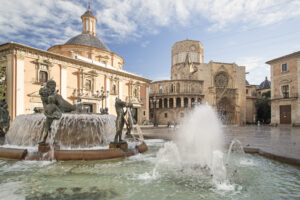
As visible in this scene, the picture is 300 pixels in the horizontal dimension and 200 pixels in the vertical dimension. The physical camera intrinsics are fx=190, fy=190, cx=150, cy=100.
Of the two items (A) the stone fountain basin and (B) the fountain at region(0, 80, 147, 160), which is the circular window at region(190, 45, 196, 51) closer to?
(B) the fountain at region(0, 80, 147, 160)

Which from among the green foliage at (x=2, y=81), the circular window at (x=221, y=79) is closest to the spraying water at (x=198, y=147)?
the green foliage at (x=2, y=81)

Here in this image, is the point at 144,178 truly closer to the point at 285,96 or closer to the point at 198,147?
the point at 198,147

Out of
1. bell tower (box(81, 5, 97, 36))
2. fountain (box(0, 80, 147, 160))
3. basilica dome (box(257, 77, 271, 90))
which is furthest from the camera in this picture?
basilica dome (box(257, 77, 271, 90))

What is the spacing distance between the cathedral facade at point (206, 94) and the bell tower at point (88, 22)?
18.1m

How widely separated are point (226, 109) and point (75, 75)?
3339 cm

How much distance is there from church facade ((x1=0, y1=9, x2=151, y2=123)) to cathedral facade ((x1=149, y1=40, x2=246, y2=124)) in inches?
390

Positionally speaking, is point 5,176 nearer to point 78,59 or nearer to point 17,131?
point 17,131

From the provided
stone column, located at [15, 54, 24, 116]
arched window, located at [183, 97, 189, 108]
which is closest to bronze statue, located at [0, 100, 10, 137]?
stone column, located at [15, 54, 24, 116]

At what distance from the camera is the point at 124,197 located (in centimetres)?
300

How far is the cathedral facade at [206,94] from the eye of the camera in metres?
40.8

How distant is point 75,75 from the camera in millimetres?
22828

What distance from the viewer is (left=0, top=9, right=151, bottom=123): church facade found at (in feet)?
57.8

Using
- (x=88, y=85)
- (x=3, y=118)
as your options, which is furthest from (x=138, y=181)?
(x=88, y=85)

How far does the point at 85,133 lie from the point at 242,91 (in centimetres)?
4381
